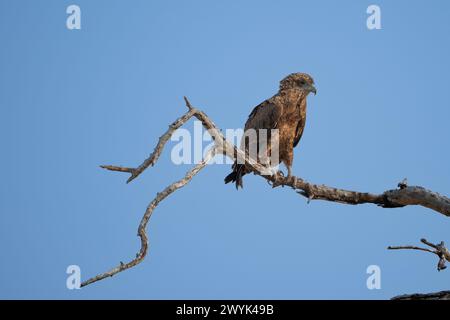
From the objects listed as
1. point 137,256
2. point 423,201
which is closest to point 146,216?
point 137,256

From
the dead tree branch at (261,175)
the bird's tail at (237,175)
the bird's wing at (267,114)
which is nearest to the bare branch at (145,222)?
the dead tree branch at (261,175)

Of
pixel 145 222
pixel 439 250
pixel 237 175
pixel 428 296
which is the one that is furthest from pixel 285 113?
pixel 428 296

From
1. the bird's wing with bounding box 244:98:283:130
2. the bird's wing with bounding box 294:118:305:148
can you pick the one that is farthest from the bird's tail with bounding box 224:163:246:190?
the bird's wing with bounding box 294:118:305:148

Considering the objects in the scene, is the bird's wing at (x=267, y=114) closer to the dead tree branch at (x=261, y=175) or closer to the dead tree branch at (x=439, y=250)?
the dead tree branch at (x=261, y=175)

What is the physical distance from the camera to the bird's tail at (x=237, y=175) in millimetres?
10606

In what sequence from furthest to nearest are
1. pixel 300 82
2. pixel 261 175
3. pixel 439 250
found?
1. pixel 300 82
2. pixel 261 175
3. pixel 439 250

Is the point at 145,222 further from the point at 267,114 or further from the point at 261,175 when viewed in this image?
the point at 267,114

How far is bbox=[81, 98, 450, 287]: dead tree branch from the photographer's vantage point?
22.0ft

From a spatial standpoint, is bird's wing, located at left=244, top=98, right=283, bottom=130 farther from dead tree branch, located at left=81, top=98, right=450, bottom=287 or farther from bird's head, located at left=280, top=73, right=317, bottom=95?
dead tree branch, located at left=81, top=98, right=450, bottom=287

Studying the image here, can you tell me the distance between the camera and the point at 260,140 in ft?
37.3

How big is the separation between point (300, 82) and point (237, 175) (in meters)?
2.01

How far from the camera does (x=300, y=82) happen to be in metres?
11.5

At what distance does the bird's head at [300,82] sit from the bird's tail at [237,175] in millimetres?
1819
